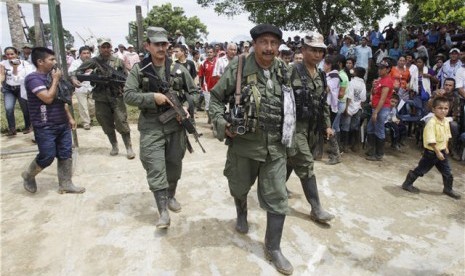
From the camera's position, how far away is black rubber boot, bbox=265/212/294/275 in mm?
2844

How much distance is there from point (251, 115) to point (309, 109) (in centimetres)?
97

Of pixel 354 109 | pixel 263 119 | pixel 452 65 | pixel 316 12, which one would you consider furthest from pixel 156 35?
pixel 316 12

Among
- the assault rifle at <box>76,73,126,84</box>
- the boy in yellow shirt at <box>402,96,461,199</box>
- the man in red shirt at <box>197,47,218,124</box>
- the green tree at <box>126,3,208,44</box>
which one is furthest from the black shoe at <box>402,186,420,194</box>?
the green tree at <box>126,3,208,44</box>

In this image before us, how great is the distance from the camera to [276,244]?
2.94m

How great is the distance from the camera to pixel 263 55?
2762mm

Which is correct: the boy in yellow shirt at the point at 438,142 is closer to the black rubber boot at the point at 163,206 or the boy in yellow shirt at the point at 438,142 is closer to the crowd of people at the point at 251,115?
the crowd of people at the point at 251,115

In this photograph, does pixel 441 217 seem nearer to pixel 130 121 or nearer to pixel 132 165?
pixel 132 165

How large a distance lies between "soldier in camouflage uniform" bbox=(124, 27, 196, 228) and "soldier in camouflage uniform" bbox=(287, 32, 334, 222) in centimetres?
122

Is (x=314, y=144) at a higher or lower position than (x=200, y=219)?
higher

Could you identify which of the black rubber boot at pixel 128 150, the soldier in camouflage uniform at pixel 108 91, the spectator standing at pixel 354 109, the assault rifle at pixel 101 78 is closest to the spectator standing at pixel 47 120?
the assault rifle at pixel 101 78

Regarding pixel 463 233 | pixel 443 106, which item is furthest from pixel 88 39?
pixel 463 233

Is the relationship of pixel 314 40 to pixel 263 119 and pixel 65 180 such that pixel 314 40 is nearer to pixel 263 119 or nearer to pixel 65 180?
pixel 263 119

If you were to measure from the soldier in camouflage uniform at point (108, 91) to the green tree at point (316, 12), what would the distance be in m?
11.4

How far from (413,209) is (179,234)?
282cm
